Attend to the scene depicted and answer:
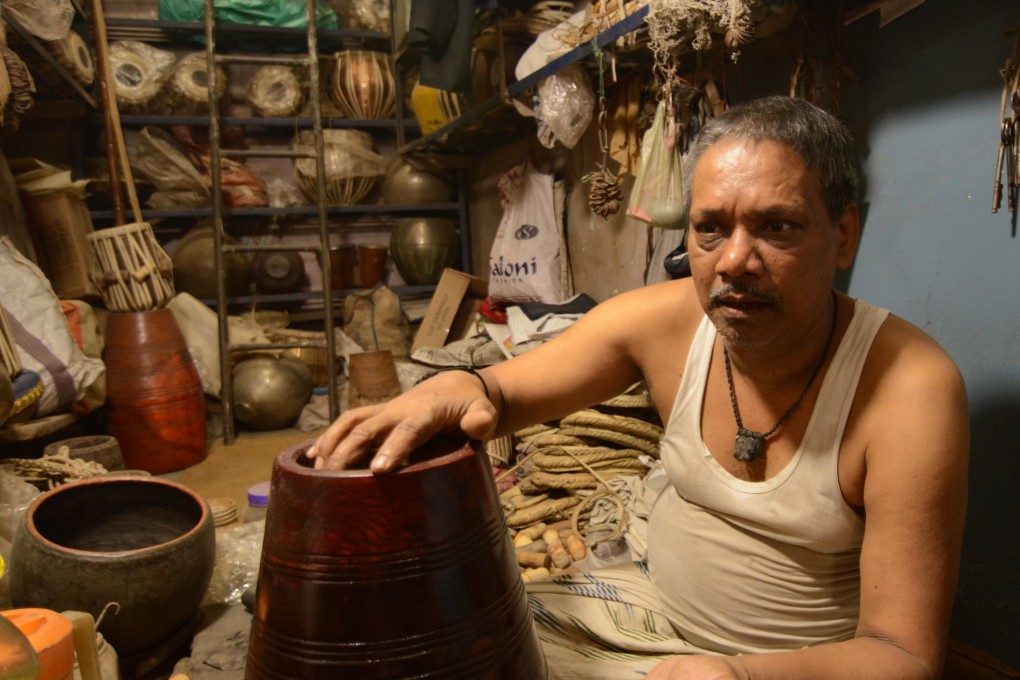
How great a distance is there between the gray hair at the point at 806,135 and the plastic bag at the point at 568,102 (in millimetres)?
1992

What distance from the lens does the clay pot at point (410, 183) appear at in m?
6.03

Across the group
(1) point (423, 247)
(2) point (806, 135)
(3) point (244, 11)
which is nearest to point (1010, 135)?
(2) point (806, 135)

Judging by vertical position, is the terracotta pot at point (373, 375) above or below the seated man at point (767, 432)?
below

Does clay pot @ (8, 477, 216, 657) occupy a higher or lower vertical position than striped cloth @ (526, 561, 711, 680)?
lower

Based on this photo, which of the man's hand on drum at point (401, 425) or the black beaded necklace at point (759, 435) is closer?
the man's hand on drum at point (401, 425)

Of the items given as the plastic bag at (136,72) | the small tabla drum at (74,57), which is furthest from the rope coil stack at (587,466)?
the plastic bag at (136,72)

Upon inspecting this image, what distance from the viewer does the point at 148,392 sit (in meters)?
4.12

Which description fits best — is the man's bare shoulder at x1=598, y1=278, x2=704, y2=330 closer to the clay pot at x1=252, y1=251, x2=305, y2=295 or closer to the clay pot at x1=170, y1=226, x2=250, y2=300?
the clay pot at x1=170, y1=226, x2=250, y2=300

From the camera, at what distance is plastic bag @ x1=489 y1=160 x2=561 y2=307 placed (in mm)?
4238

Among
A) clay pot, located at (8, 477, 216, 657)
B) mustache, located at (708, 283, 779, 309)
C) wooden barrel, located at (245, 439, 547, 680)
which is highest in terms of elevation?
mustache, located at (708, 283, 779, 309)

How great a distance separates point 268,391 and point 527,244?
2.10 metres

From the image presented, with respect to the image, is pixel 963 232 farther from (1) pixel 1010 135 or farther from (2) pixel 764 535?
(2) pixel 764 535

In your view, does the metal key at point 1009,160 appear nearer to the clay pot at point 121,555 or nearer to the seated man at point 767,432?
the seated man at point 767,432

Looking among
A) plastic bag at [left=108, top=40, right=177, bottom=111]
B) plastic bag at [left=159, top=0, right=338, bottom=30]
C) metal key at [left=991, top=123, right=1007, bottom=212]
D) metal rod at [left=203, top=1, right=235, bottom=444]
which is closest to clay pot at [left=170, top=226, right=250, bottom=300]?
metal rod at [left=203, top=1, right=235, bottom=444]
